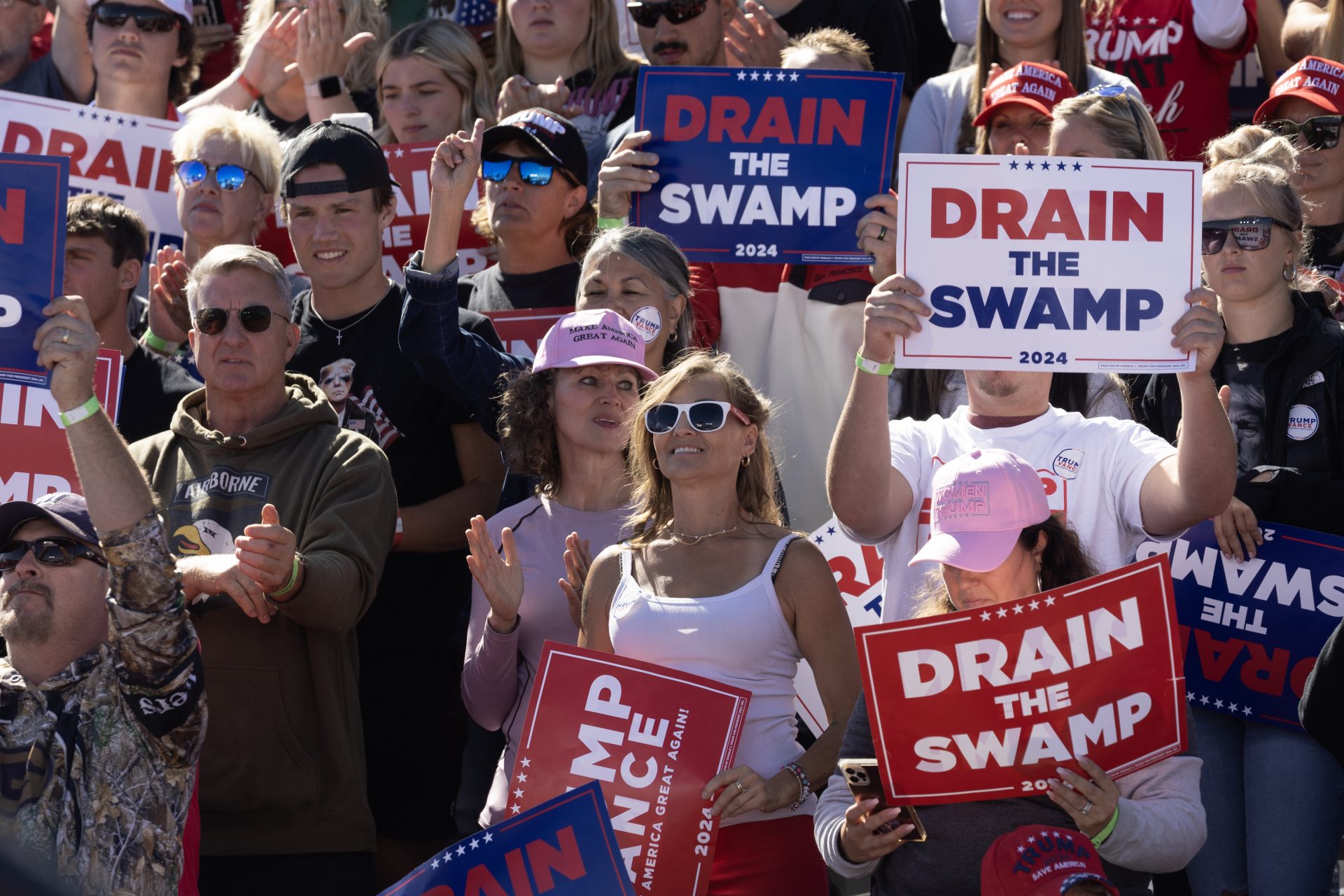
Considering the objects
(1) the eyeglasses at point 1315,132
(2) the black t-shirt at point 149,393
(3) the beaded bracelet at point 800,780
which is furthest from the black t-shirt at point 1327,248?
(2) the black t-shirt at point 149,393

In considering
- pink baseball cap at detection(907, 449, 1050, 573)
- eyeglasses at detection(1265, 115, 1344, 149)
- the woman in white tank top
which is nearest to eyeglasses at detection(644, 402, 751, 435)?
the woman in white tank top

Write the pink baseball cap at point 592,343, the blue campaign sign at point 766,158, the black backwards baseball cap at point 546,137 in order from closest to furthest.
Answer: the pink baseball cap at point 592,343 < the blue campaign sign at point 766,158 < the black backwards baseball cap at point 546,137

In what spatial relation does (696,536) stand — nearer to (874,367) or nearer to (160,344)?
(874,367)

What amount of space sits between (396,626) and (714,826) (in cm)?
171

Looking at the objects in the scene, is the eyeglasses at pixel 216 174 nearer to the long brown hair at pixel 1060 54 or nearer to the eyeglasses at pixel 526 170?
the eyeglasses at pixel 526 170

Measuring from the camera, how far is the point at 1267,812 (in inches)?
178

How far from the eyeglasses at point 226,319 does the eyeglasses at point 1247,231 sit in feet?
8.69

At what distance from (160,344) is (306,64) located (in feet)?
5.24

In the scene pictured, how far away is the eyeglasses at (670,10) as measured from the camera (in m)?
6.41

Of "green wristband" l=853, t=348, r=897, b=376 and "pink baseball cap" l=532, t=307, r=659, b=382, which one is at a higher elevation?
"green wristband" l=853, t=348, r=897, b=376

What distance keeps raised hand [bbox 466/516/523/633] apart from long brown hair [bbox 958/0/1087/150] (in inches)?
101

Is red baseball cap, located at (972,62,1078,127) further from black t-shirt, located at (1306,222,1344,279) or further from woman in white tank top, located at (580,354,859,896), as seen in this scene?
woman in white tank top, located at (580,354,859,896)

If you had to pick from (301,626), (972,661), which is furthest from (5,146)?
(972,661)

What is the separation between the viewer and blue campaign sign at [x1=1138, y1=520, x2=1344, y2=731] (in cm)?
463
